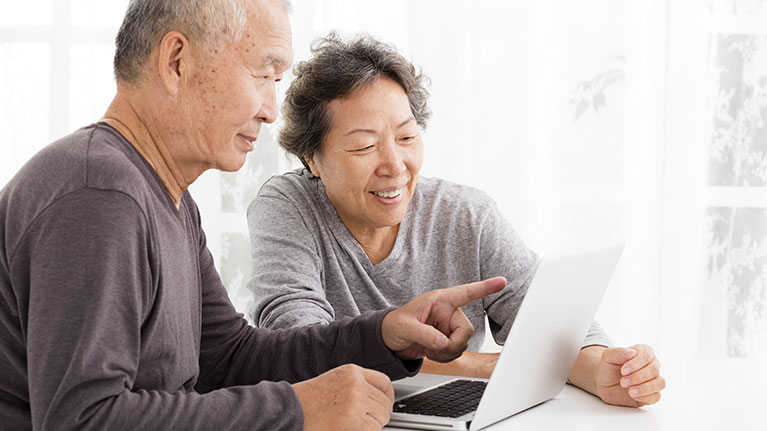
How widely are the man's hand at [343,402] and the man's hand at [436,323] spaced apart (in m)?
0.23

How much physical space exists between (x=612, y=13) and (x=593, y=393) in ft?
5.78

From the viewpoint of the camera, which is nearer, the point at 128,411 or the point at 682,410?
the point at 128,411

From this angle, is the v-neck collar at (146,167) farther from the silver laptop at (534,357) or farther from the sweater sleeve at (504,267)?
the sweater sleeve at (504,267)

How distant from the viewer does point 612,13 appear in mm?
2830

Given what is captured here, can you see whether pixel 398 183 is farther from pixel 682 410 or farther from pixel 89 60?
pixel 89 60

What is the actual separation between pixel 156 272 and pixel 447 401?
51cm

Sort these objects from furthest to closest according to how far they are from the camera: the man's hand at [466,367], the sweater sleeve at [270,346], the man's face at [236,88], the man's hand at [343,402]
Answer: the man's hand at [466,367], the sweater sleeve at [270,346], the man's face at [236,88], the man's hand at [343,402]

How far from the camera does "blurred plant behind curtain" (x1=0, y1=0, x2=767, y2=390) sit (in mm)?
2822

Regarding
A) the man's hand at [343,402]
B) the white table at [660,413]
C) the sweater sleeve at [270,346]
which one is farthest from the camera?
the sweater sleeve at [270,346]

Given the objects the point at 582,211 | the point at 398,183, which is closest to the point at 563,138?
the point at 582,211

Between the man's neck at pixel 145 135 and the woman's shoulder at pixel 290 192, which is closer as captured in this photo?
the man's neck at pixel 145 135

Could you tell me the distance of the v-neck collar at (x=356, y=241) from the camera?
1858 millimetres

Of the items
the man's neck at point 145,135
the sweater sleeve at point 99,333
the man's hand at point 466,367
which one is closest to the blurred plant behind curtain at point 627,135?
the man's hand at point 466,367

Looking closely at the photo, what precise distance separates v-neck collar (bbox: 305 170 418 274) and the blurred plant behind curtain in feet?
3.18
